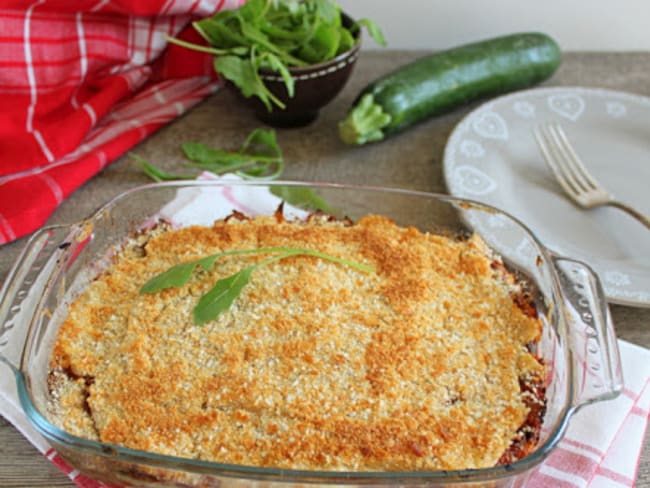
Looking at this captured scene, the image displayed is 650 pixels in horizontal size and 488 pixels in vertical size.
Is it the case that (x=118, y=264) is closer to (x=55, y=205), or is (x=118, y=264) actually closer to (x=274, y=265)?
(x=274, y=265)

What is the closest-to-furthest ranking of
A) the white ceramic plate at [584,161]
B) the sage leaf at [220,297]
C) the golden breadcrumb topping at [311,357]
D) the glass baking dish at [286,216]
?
the glass baking dish at [286,216] < the golden breadcrumb topping at [311,357] < the sage leaf at [220,297] < the white ceramic plate at [584,161]

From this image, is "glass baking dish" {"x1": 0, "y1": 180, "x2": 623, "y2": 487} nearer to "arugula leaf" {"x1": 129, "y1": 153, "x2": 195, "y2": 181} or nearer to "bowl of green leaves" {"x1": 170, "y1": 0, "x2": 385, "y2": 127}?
"arugula leaf" {"x1": 129, "y1": 153, "x2": 195, "y2": 181}

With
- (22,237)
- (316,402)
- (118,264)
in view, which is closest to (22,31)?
(22,237)

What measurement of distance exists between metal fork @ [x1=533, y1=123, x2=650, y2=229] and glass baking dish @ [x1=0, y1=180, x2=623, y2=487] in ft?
1.55

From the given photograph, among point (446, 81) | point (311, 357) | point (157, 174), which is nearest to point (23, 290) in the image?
point (311, 357)

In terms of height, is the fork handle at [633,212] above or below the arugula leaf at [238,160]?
below

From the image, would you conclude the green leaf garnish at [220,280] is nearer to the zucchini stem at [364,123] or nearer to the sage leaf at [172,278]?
the sage leaf at [172,278]

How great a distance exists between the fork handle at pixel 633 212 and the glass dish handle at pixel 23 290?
137 cm

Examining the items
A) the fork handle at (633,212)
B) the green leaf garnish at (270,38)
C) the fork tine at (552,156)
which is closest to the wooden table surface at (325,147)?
the green leaf garnish at (270,38)

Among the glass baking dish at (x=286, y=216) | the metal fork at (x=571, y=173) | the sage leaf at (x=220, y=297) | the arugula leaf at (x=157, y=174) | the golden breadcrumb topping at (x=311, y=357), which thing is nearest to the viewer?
the glass baking dish at (x=286, y=216)

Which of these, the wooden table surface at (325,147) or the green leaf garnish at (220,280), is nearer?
the green leaf garnish at (220,280)

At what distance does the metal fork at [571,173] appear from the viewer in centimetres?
207

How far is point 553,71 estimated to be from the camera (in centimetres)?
260

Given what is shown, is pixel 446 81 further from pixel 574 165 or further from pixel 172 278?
pixel 172 278
